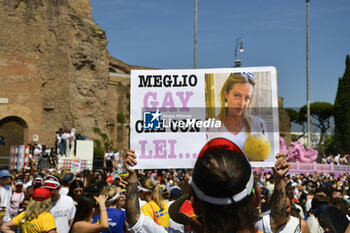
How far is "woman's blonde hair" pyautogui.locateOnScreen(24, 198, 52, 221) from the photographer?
485cm

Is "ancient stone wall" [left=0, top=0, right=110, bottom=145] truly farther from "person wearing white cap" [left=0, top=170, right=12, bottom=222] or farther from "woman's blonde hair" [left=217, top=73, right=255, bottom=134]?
"woman's blonde hair" [left=217, top=73, right=255, bottom=134]

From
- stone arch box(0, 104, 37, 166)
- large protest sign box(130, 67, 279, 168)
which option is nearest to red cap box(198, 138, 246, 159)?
large protest sign box(130, 67, 279, 168)

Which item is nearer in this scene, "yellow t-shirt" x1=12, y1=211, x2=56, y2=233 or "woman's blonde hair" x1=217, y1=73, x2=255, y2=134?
"woman's blonde hair" x1=217, y1=73, x2=255, y2=134

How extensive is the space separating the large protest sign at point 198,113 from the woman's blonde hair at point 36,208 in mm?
2010

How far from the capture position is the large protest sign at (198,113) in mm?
3381

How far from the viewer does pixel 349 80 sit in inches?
2329

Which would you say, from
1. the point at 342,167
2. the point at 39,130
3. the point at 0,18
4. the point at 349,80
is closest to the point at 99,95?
the point at 39,130

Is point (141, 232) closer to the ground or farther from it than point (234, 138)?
closer to the ground

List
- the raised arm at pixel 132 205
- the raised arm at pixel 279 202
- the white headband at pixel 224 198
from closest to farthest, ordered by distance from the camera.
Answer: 1. the white headband at pixel 224 198
2. the raised arm at pixel 279 202
3. the raised arm at pixel 132 205

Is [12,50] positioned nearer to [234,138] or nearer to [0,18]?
[0,18]

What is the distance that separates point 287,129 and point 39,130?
44777mm

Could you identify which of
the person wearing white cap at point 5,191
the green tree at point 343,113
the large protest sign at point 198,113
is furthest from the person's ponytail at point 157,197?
the green tree at point 343,113

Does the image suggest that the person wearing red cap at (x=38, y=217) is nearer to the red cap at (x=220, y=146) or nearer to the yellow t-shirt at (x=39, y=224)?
the yellow t-shirt at (x=39, y=224)

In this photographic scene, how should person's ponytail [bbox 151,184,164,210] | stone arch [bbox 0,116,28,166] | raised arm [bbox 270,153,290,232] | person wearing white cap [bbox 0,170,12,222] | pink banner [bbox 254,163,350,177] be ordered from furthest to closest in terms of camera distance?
1. stone arch [bbox 0,116,28,166]
2. pink banner [bbox 254,163,350,177]
3. person wearing white cap [bbox 0,170,12,222]
4. person's ponytail [bbox 151,184,164,210]
5. raised arm [bbox 270,153,290,232]
